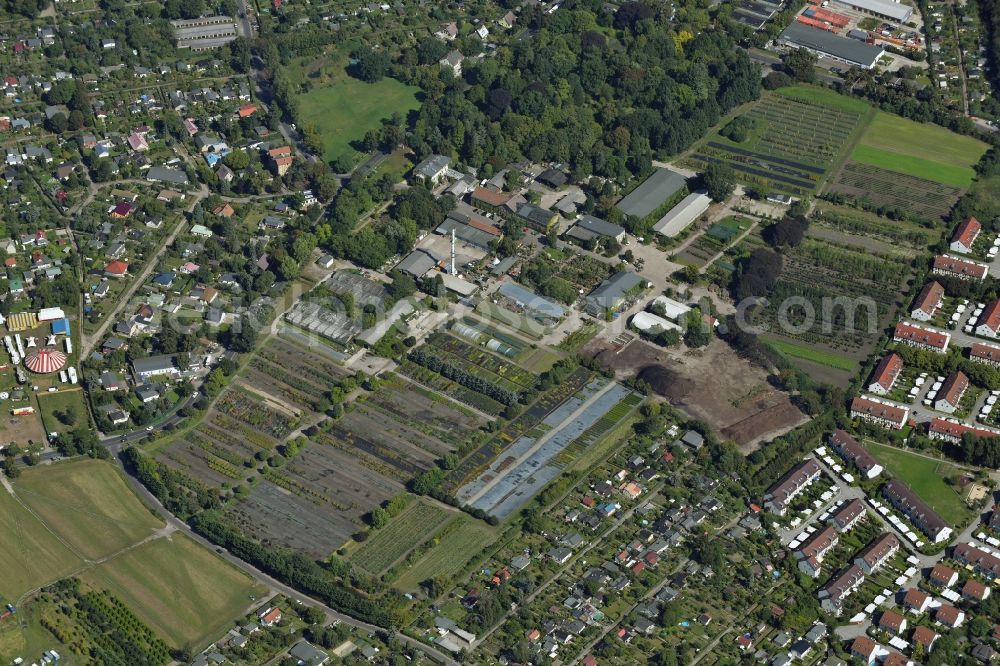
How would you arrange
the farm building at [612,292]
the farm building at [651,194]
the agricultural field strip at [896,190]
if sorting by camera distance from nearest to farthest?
1. the farm building at [612,292]
2. the farm building at [651,194]
3. the agricultural field strip at [896,190]

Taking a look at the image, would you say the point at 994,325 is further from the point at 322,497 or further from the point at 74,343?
the point at 74,343

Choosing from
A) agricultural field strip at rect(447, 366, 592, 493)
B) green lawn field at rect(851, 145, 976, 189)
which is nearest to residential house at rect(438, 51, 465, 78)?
green lawn field at rect(851, 145, 976, 189)

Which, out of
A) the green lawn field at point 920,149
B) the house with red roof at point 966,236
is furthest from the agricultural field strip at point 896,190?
the house with red roof at point 966,236

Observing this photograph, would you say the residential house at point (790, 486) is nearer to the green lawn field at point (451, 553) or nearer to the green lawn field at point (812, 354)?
the green lawn field at point (812, 354)

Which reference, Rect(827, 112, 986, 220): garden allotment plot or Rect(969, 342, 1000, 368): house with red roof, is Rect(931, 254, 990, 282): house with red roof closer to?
Rect(827, 112, 986, 220): garden allotment plot

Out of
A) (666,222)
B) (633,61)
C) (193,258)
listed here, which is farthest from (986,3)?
(193,258)
